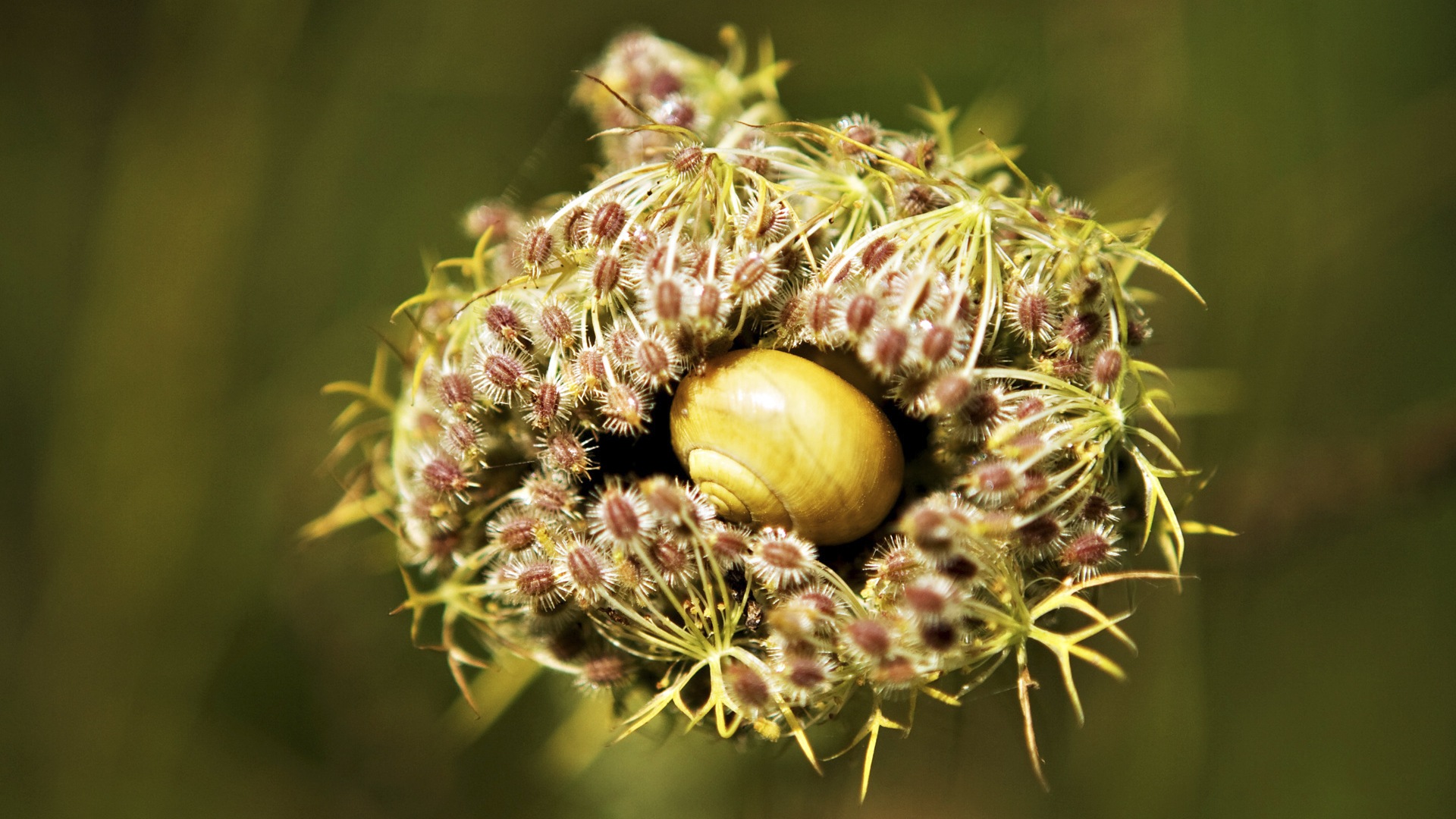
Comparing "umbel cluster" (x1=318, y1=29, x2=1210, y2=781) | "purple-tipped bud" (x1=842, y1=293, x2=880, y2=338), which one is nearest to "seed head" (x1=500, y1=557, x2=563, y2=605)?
"umbel cluster" (x1=318, y1=29, x2=1210, y2=781)

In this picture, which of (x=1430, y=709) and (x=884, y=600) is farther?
(x=1430, y=709)

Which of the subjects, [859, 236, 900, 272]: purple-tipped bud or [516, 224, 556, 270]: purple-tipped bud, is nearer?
[859, 236, 900, 272]: purple-tipped bud

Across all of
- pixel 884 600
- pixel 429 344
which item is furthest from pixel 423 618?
pixel 884 600

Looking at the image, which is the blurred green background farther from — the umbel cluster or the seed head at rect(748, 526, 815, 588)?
the seed head at rect(748, 526, 815, 588)

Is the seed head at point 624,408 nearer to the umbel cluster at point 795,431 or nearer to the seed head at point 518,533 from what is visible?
the umbel cluster at point 795,431

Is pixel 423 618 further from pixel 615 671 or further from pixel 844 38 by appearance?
pixel 844 38

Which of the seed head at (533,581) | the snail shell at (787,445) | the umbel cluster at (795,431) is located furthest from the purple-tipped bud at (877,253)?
the seed head at (533,581)
